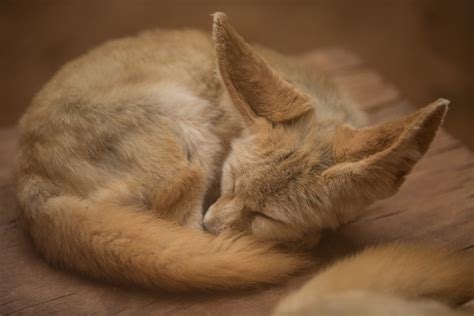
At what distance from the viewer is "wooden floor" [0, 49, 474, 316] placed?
7.31ft

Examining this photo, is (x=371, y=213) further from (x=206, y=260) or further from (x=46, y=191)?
(x=46, y=191)

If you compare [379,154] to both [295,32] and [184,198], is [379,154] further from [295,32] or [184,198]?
[295,32]

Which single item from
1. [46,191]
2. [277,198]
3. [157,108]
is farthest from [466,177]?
[46,191]

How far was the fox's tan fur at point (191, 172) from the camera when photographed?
2.16m

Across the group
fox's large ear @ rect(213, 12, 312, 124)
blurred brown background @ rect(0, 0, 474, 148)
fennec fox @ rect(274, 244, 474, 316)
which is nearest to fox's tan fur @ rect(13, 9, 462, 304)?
fox's large ear @ rect(213, 12, 312, 124)

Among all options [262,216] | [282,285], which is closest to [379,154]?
[262,216]

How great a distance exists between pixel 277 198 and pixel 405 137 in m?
0.61

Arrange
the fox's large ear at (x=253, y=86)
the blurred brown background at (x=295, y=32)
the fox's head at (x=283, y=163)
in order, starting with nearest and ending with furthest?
the fox's head at (x=283, y=163) < the fox's large ear at (x=253, y=86) < the blurred brown background at (x=295, y=32)

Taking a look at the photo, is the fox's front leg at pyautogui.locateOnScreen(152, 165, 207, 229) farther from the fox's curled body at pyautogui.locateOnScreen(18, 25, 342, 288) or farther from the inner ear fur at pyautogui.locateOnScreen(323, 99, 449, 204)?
the inner ear fur at pyautogui.locateOnScreen(323, 99, 449, 204)

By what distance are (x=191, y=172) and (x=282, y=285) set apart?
0.63 meters

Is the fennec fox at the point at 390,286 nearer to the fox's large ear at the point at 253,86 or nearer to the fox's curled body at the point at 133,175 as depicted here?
the fox's curled body at the point at 133,175

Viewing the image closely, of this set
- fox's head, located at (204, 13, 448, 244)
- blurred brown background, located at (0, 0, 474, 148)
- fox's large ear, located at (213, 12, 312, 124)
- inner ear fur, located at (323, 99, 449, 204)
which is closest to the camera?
inner ear fur, located at (323, 99, 449, 204)

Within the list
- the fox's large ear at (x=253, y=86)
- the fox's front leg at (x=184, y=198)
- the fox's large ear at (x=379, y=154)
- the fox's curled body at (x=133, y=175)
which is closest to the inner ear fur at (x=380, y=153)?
the fox's large ear at (x=379, y=154)

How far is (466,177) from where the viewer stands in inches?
116
